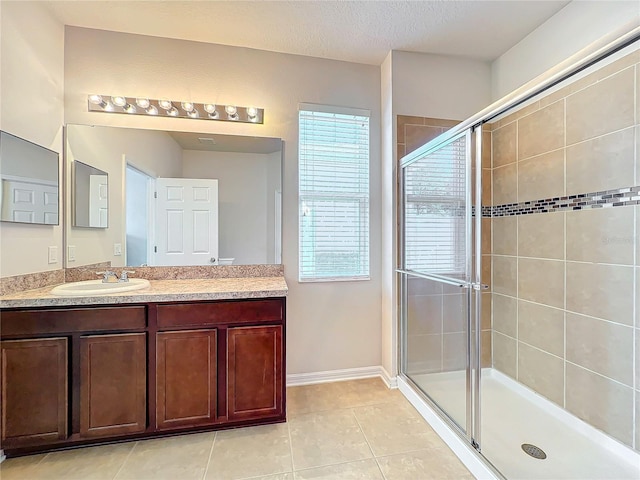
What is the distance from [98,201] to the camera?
7.02ft

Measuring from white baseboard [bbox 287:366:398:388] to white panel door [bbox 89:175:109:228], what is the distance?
6.21 feet

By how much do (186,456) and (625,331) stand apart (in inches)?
100.0

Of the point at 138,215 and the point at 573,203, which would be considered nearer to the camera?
the point at 573,203

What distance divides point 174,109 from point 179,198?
677 mm

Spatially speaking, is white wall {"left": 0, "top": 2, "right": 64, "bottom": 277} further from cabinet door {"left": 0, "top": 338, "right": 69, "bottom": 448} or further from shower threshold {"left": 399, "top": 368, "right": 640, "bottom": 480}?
shower threshold {"left": 399, "top": 368, "right": 640, "bottom": 480}

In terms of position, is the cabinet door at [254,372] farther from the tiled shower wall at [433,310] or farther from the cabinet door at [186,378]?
the tiled shower wall at [433,310]

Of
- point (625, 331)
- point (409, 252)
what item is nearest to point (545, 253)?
point (625, 331)

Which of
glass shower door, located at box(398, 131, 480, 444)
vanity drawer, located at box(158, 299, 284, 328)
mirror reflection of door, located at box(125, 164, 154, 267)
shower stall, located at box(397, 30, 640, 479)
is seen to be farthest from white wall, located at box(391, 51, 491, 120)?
mirror reflection of door, located at box(125, 164, 154, 267)

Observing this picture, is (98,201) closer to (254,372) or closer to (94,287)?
(94,287)

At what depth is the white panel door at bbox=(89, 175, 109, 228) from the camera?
213 centimetres

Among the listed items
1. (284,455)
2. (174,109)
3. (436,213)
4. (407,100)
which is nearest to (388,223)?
(436,213)

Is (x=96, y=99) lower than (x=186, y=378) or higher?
higher

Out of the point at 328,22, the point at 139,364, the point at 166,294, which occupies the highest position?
the point at 328,22

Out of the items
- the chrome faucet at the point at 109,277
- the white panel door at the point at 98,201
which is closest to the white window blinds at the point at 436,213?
the chrome faucet at the point at 109,277
